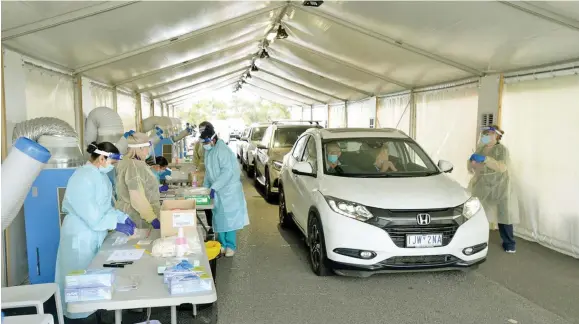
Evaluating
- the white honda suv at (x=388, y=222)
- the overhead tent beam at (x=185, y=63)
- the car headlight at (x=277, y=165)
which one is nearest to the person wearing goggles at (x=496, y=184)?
the white honda suv at (x=388, y=222)

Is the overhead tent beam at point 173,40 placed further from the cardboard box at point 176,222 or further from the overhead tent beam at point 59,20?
the cardboard box at point 176,222

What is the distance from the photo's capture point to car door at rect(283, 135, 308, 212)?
6.45 metres

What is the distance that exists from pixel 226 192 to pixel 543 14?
4069 mm

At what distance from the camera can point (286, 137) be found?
10742 millimetres

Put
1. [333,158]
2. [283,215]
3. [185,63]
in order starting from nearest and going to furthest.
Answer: [333,158] → [283,215] → [185,63]

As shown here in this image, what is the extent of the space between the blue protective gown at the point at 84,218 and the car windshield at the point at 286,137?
7.06 m

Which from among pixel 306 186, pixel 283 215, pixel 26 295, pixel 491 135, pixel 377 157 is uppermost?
pixel 491 135

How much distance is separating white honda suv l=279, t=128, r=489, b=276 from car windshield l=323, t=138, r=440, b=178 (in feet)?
0.13

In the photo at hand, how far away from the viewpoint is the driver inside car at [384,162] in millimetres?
5812

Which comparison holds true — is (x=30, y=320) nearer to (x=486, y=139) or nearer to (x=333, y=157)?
(x=333, y=157)

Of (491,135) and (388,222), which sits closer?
(388,222)

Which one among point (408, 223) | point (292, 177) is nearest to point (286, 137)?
point (292, 177)

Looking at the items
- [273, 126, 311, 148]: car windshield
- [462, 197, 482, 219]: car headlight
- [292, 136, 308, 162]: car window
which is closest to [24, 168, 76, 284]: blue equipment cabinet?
[292, 136, 308, 162]: car window

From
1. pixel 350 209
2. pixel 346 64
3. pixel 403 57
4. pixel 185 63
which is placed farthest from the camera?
pixel 185 63
